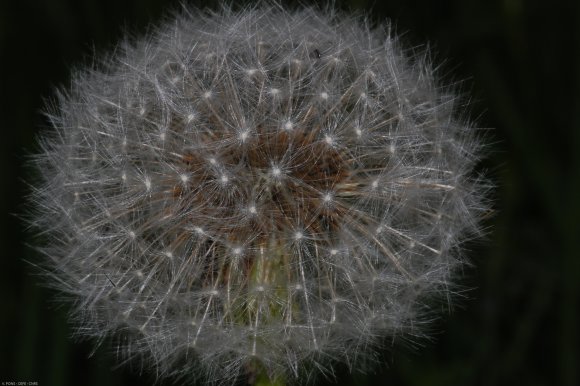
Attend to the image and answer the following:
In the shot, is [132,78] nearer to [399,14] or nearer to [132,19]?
[132,19]

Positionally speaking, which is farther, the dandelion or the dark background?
the dark background

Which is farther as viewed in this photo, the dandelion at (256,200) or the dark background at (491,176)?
the dark background at (491,176)

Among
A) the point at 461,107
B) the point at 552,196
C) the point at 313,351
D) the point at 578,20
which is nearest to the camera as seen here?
the point at 313,351

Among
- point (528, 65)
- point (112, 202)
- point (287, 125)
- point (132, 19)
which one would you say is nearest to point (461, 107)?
point (287, 125)

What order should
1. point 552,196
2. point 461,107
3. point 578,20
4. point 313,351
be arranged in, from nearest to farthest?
point 313,351 < point 461,107 < point 552,196 < point 578,20
